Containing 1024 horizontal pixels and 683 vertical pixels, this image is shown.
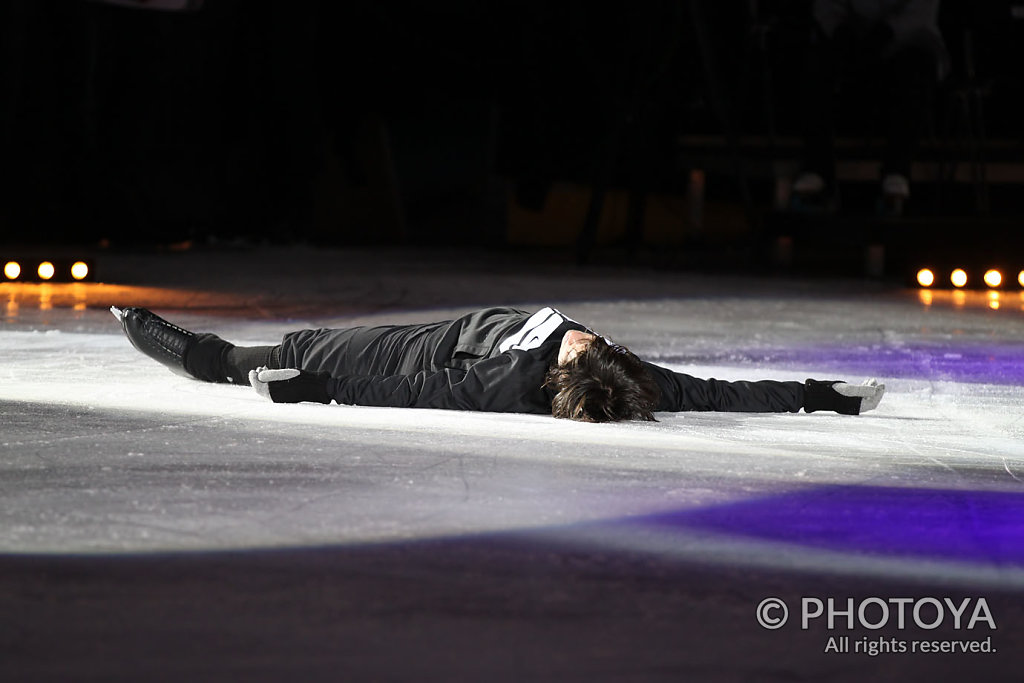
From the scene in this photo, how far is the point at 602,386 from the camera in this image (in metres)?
3.31

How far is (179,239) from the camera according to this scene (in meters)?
10.6

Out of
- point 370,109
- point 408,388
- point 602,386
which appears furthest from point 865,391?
point 370,109

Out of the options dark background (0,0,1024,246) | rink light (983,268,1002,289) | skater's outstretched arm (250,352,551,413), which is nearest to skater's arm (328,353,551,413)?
skater's outstretched arm (250,352,551,413)

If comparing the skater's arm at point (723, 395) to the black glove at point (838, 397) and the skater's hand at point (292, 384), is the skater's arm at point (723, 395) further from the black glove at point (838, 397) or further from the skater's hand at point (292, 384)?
the skater's hand at point (292, 384)

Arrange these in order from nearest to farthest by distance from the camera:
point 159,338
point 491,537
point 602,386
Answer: point 491,537 → point 602,386 → point 159,338

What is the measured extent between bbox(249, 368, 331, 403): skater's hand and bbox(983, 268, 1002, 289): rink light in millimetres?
5698

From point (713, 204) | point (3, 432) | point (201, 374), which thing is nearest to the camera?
point (3, 432)

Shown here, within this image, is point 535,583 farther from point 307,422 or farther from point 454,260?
point 454,260

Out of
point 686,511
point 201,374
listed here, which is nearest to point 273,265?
point 201,374

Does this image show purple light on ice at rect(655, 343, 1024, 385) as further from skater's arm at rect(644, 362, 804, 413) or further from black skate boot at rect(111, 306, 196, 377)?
black skate boot at rect(111, 306, 196, 377)

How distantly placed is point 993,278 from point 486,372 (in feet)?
18.2

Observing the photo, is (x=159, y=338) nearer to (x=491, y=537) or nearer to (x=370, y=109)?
(x=491, y=537)

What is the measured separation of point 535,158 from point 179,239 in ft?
9.08

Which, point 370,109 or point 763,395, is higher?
point 370,109
